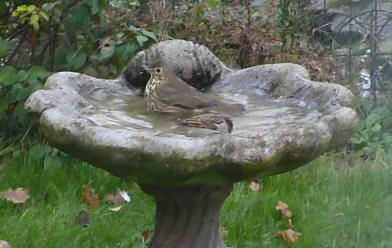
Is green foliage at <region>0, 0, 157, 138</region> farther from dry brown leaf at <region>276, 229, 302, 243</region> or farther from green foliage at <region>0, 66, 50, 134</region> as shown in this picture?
dry brown leaf at <region>276, 229, 302, 243</region>

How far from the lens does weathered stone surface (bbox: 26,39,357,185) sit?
9.37ft

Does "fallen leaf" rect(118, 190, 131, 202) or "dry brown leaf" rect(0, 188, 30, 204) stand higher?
"dry brown leaf" rect(0, 188, 30, 204)

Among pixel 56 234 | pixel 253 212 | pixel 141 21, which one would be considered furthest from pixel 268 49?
pixel 56 234

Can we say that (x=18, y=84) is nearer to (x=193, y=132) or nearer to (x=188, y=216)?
(x=188, y=216)

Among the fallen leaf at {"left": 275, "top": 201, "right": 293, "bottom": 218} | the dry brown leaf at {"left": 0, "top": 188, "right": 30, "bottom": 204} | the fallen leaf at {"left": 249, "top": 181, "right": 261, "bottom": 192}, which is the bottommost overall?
the fallen leaf at {"left": 275, "top": 201, "right": 293, "bottom": 218}

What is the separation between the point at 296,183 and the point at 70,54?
152 centimetres

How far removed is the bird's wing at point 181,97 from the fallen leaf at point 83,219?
1.07 m

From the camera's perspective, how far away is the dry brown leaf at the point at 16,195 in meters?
4.43

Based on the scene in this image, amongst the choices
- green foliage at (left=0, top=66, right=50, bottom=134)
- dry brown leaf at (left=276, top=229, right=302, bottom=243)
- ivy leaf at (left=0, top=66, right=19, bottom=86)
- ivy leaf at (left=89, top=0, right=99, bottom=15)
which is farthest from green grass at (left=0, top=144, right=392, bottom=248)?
ivy leaf at (left=89, top=0, right=99, bottom=15)

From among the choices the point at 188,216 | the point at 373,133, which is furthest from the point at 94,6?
the point at 373,133

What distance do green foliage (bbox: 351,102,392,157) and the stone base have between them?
2.13 meters

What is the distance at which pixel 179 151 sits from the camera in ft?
9.23

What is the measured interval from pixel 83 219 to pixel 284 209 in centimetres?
105

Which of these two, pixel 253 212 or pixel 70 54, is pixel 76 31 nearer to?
pixel 70 54
